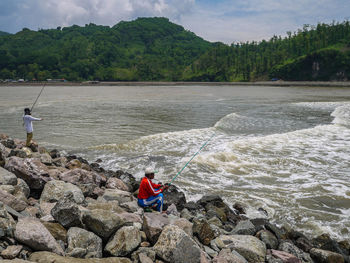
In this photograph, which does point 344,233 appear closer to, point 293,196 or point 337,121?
point 293,196

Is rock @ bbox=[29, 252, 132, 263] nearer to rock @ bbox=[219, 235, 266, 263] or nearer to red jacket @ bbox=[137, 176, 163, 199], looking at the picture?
rock @ bbox=[219, 235, 266, 263]

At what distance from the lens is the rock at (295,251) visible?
5.92 m

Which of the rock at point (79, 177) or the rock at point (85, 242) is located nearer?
the rock at point (85, 242)

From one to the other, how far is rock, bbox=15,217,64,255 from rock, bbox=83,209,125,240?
2.34 feet

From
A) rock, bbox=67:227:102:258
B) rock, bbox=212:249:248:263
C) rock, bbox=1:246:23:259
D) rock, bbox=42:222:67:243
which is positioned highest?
rock, bbox=1:246:23:259

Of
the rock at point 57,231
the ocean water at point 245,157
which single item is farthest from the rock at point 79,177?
the rock at point 57,231

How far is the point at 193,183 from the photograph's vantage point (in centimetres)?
1081

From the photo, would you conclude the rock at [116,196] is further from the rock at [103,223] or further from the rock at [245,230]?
the rock at [245,230]

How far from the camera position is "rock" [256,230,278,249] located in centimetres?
618

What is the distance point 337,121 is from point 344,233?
65.8ft

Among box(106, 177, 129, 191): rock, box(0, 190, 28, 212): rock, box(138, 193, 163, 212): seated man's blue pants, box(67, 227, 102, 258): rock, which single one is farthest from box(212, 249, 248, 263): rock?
box(106, 177, 129, 191): rock

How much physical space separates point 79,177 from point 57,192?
1687 mm

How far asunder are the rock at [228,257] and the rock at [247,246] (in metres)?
0.20

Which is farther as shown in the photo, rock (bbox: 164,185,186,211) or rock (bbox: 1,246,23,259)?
rock (bbox: 164,185,186,211)
